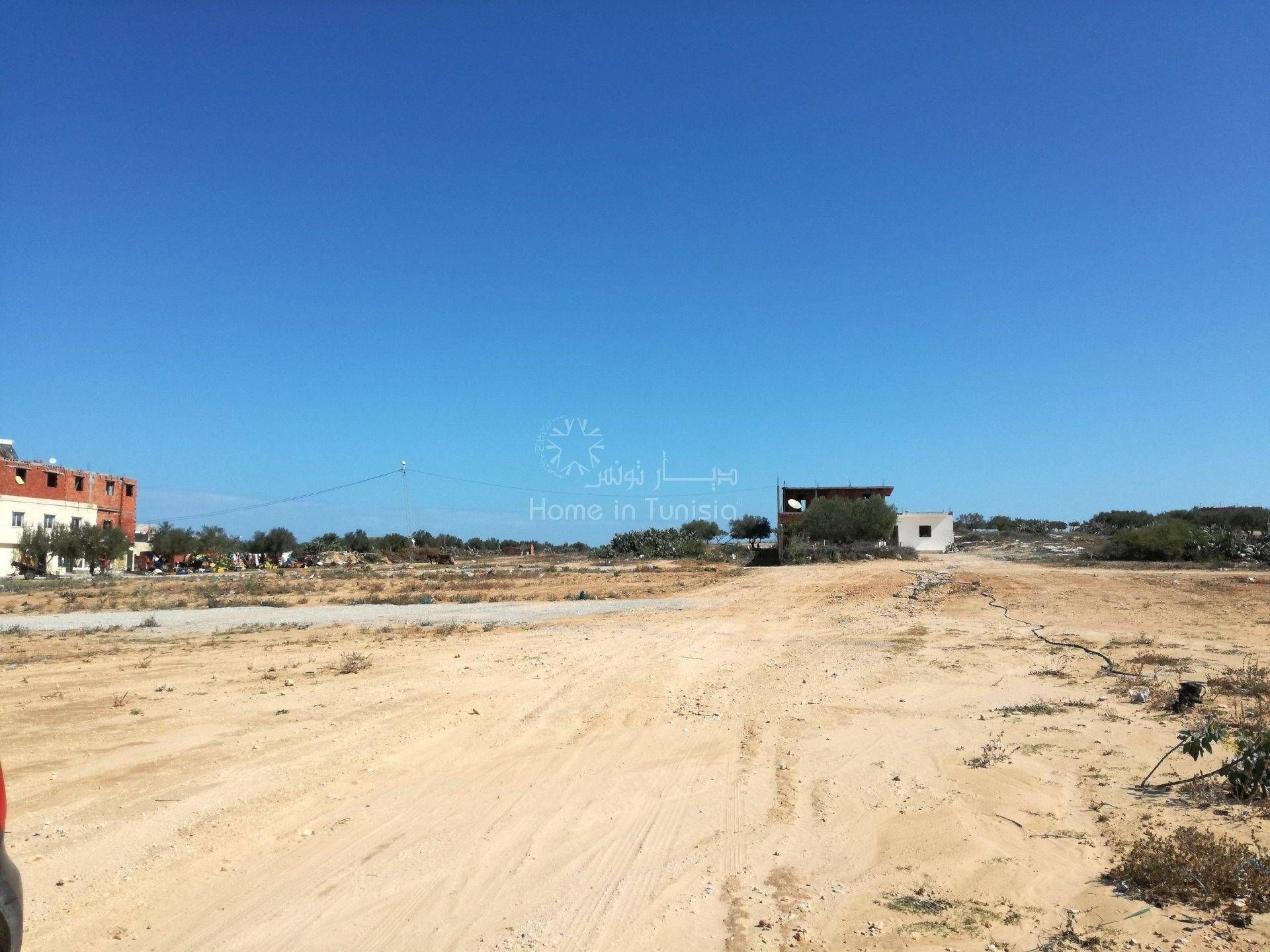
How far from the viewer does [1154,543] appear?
3428 centimetres

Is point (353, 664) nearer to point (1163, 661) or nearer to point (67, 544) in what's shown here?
point (1163, 661)

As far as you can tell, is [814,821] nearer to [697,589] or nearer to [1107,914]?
[1107,914]

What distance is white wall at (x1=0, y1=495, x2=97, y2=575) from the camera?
47.4 m

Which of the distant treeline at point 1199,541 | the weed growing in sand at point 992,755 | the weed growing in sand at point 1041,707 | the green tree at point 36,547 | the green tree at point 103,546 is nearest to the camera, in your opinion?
the weed growing in sand at point 992,755

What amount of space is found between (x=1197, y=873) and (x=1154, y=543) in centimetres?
3642

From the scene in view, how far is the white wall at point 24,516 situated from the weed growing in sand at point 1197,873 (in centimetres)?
5815

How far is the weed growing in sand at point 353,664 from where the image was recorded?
1043 centimetres

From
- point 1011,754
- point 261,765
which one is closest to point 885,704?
point 1011,754

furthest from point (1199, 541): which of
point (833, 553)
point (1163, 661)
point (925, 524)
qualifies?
point (1163, 661)

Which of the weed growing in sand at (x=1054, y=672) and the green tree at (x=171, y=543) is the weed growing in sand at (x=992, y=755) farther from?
the green tree at (x=171, y=543)

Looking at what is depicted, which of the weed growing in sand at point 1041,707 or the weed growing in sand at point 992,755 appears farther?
the weed growing in sand at point 1041,707

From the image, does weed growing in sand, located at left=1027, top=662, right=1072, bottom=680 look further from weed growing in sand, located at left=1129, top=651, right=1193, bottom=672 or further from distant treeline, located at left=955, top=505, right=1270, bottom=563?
distant treeline, located at left=955, top=505, right=1270, bottom=563

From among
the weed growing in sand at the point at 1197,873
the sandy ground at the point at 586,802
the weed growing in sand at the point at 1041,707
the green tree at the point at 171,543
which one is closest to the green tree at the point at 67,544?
the green tree at the point at 171,543

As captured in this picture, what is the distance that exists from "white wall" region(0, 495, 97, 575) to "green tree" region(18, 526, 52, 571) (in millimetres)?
1074
